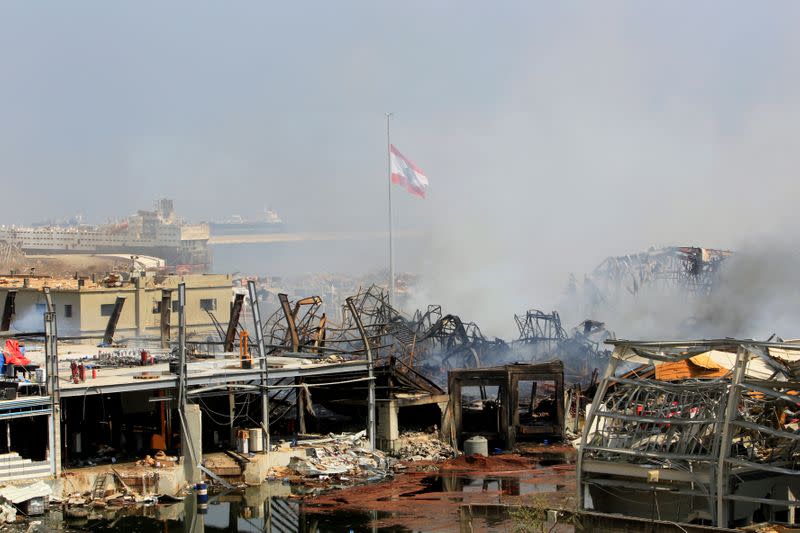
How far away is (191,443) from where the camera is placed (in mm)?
31453

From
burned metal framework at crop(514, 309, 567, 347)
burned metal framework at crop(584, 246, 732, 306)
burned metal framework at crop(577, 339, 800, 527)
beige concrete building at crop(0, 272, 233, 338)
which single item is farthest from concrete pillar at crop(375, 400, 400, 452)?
burned metal framework at crop(584, 246, 732, 306)

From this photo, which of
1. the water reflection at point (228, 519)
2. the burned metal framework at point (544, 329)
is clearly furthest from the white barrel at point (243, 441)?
the burned metal framework at point (544, 329)

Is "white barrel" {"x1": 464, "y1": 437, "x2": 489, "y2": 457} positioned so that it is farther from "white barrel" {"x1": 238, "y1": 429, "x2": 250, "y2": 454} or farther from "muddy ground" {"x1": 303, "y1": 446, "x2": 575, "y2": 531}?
"white barrel" {"x1": 238, "y1": 429, "x2": 250, "y2": 454}

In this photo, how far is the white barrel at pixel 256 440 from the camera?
3356 centimetres

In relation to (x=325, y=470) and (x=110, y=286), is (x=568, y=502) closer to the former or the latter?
(x=325, y=470)

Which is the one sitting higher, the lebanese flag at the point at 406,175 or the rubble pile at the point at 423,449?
the lebanese flag at the point at 406,175

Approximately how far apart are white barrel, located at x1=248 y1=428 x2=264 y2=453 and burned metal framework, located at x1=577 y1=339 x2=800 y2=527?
1154cm

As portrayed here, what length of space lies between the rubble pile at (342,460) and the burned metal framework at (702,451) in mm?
9551

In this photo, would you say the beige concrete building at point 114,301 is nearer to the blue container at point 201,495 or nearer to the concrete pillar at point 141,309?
the concrete pillar at point 141,309

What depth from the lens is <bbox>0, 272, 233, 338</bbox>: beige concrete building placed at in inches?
2179

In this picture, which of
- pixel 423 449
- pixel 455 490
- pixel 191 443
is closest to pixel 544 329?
pixel 423 449

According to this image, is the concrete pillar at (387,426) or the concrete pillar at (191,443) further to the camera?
the concrete pillar at (387,426)

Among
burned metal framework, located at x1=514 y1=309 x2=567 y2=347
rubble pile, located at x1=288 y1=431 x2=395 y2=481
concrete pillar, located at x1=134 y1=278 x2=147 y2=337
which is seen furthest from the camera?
concrete pillar, located at x1=134 y1=278 x2=147 y2=337

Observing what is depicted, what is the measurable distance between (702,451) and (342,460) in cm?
1245
